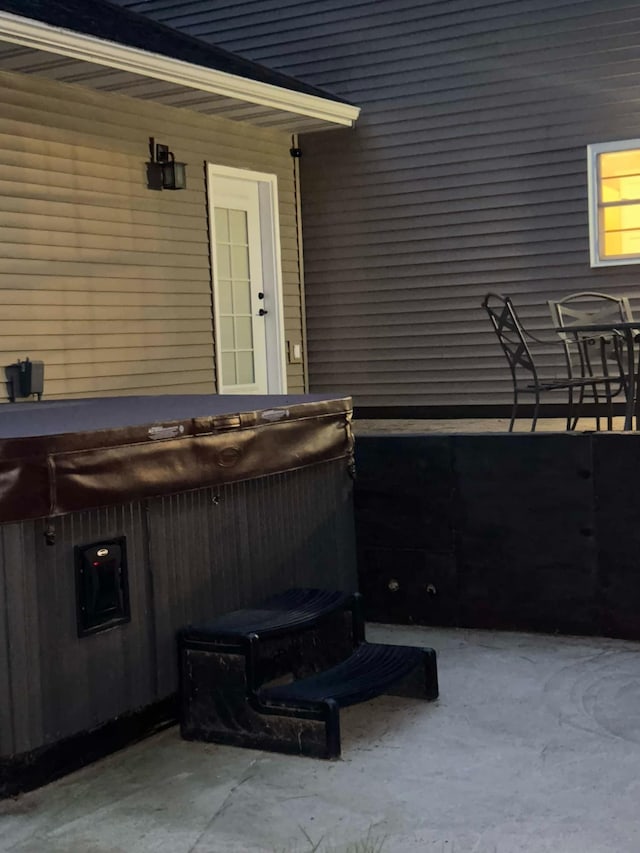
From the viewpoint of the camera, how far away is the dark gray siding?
7668 millimetres

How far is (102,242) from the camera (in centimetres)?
658

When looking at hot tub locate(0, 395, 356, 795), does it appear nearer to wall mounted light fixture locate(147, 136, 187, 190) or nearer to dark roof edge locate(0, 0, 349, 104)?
dark roof edge locate(0, 0, 349, 104)

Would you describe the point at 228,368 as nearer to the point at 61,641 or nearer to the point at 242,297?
the point at 242,297

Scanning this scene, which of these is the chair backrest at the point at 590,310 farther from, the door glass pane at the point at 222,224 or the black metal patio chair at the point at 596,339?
the door glass pane at the point at 222,224

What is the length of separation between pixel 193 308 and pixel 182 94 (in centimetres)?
141

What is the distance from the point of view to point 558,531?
4148mm

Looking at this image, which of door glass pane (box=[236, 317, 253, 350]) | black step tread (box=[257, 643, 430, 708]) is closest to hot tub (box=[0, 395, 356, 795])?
black step tread (box=[257, 643, 430, 708])

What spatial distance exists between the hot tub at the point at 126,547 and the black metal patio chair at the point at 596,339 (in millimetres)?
2218

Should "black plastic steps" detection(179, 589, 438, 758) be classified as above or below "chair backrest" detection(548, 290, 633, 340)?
below

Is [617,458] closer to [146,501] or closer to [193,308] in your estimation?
[146,501]

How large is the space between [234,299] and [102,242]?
62.3 inches

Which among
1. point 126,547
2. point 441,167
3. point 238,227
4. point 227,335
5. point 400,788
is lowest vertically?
point 400,788

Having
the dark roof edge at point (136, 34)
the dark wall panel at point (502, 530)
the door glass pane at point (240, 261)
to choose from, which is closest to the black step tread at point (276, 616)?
the dark wall panel at point (502, 530)

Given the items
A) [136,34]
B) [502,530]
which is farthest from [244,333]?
[502,530]
